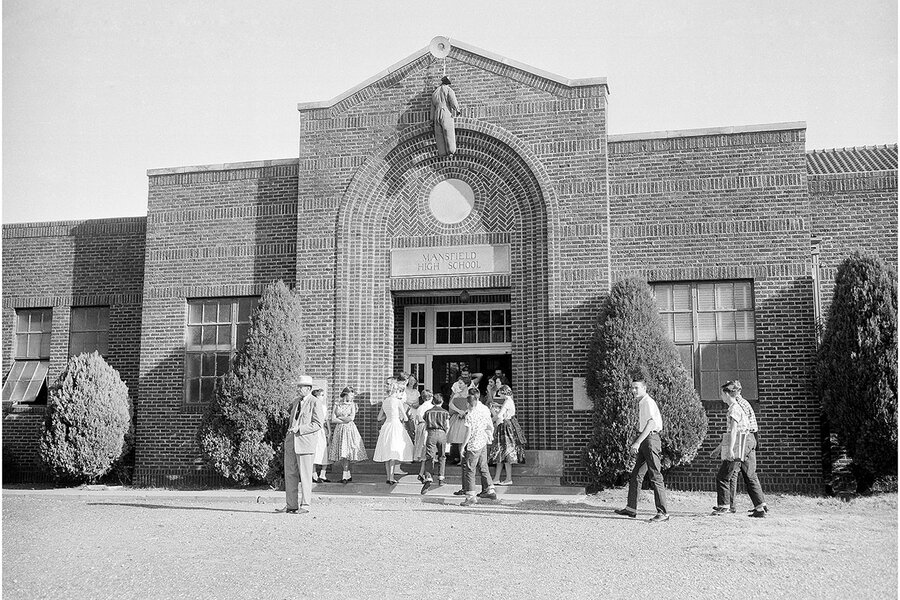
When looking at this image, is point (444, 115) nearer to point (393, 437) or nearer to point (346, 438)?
point (393, 437)

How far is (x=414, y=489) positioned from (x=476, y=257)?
4649mm

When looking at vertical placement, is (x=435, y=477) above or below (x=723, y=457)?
below

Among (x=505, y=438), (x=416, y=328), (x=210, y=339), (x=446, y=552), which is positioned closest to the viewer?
(x=446, y=552)

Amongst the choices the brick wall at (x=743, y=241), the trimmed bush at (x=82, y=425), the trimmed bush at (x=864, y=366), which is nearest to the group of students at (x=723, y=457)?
the trimmed bush at (x=864, y=366)

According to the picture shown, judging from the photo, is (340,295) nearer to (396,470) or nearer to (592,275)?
A: (396,470)

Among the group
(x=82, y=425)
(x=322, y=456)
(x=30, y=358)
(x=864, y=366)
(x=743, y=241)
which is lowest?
(x=322, y=456)

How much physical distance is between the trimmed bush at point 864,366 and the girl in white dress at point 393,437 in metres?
6.81

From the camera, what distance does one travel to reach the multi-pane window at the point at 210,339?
17.2 meters

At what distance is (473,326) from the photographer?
17891 mm

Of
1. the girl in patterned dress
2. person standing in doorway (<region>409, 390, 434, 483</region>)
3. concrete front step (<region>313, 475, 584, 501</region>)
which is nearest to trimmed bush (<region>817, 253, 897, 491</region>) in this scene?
concrete front step (<region>313, 475, 584, 501</region>)

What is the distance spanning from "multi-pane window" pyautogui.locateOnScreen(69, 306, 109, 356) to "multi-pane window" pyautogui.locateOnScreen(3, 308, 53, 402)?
68 centimetres

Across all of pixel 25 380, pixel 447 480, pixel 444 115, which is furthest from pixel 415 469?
pixel 25 380

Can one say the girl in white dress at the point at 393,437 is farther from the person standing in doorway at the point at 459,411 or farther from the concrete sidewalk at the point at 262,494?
the person standing in doorway at the point at 459,411

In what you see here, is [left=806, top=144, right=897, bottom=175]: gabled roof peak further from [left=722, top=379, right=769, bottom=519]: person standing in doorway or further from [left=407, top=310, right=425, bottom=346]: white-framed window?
[left=407, top=310, right=425, bottom=346]: white-framed window
